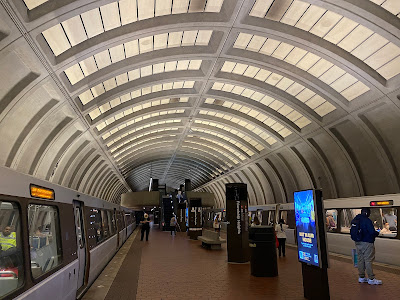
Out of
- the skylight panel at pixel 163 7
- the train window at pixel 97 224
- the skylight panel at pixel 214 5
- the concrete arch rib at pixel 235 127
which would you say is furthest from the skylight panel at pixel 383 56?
the concrete arch rib at pixel 235 127

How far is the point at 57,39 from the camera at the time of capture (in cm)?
1191

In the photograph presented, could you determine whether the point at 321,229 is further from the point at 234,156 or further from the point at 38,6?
the point at 234,156

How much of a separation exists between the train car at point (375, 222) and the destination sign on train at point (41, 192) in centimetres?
1129

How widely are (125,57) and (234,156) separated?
65.8 ft

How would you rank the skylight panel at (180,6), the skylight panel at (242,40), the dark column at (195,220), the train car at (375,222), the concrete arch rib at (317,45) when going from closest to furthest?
the train car at (375,222), the skylight panel at (180,6), the concrete arch rib at (317,45), the skylight panel at (242,40), the dark column at (195,220)

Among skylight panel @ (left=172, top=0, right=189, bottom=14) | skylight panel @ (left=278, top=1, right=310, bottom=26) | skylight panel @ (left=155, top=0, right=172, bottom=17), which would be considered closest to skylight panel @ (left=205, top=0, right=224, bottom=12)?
skylight panel @ (left=172, top=0, right=189, bottom=14)

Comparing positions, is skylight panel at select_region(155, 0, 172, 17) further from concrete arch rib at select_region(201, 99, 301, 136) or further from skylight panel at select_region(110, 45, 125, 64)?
concrete arch rib at select_region(201, 99, 301, 136)

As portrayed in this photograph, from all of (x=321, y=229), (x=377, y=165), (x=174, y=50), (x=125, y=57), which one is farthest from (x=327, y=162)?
(x=321, y=229)

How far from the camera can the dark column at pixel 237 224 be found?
12.6 m

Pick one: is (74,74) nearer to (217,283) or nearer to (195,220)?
(217,283)

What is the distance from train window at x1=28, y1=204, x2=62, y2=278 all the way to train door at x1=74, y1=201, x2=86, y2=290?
1677 millimetres

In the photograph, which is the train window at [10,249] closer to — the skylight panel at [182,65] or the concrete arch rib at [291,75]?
the concrete arch rib at [291,75]

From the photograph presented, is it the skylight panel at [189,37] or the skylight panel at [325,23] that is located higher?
the skylight panel at [189,37]

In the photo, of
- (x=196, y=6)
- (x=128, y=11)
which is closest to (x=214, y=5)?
(x=196, y=6)
